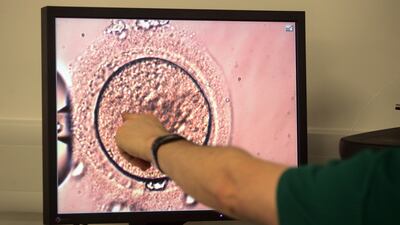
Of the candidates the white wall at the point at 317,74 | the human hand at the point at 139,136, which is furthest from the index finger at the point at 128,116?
the white wall at the point at 317,74

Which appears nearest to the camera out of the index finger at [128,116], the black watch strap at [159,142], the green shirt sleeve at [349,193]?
the green shirt sleeve at [349,193]

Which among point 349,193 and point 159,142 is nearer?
point 349,193

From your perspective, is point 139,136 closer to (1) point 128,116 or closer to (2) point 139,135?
(2) point 139,135

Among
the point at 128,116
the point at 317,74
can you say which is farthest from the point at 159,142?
the point at 317,74

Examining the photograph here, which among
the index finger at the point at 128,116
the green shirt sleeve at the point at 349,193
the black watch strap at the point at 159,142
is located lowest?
the green shirt sleeve at the point at 349,193

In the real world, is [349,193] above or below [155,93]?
below

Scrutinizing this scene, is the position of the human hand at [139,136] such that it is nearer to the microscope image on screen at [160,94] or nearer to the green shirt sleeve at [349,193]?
the microscope image on screen at [160,94]

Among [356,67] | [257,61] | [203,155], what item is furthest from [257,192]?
[356,67]

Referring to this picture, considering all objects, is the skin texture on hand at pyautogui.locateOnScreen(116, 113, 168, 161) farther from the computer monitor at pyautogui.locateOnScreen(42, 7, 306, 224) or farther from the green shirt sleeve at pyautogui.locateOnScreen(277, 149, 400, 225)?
the green shirt sleeve at pyautogui.locateOnScreen(277, 149, 400, 225)

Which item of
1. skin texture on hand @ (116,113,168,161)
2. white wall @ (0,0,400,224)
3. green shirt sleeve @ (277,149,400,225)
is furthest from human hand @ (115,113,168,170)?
white wall @ (0,0,400,224)
